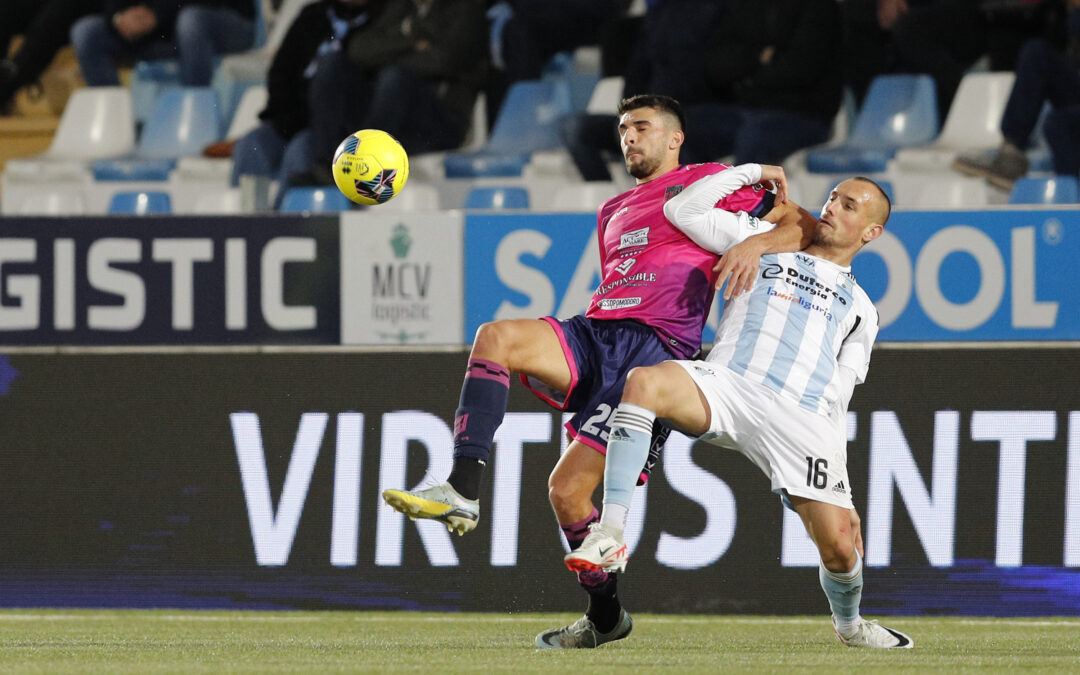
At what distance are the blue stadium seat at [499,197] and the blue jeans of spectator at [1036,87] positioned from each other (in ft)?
9.56

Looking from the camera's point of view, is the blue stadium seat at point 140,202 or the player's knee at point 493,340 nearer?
the player's knee at point 493,340

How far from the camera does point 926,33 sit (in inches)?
384

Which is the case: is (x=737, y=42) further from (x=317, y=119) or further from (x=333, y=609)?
(x=333, y=609)

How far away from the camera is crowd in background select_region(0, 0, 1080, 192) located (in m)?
9.33

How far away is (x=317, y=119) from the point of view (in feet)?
33.3

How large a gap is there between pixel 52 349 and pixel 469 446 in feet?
11.0

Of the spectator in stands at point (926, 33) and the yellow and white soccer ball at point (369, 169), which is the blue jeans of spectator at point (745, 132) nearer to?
the spectator in stands at point (926, 33)

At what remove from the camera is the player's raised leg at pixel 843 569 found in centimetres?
549

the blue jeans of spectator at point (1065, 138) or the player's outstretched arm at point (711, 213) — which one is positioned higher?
the blue jeans of spectator at point (1065, 138)

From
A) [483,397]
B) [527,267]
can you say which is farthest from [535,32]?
[483,397]

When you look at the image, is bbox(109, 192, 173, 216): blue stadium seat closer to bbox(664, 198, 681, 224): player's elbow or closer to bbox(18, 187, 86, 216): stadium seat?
bbox(18, 187, 86, 216): stadium seat

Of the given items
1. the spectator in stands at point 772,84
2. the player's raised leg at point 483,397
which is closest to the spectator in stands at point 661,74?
the spectator in stands at point 772,84

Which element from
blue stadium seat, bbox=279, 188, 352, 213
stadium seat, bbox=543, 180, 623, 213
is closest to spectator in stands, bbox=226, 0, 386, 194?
blue stadium seat, bbox=279, 188, 352, 213

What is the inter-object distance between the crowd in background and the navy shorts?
12.8ft
